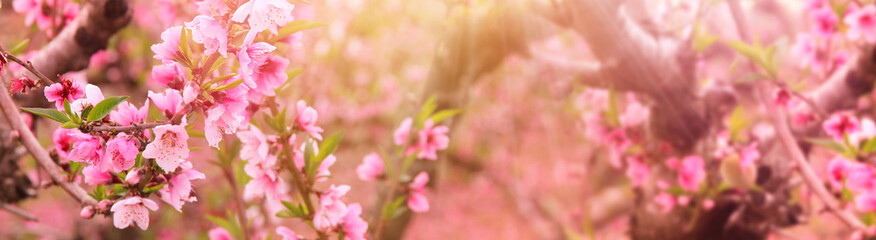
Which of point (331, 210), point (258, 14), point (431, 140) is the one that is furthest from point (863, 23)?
point (258, 14)

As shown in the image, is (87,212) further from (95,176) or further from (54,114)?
(54,114)

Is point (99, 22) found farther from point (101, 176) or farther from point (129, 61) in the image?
point (129, 61)

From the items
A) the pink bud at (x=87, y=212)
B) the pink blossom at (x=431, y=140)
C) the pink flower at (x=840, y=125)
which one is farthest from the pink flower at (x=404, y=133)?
the pink flower at (x=840, y=125)

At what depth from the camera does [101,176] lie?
920 millimetres

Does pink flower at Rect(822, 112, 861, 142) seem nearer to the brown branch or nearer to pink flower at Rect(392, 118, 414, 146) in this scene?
pink flower at Rect(392, 118, 414, 146)

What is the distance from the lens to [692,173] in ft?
6.14

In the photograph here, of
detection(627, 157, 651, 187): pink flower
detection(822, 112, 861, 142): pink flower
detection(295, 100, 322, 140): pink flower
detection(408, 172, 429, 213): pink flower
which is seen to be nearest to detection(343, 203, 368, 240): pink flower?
detection(295, 100, 322, 140): pink flower

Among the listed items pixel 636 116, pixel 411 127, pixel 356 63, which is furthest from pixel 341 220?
pixel 356 63

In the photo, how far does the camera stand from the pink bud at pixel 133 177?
81cm

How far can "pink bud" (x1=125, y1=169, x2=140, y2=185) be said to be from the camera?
0.81m

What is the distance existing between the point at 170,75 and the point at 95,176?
0.30 metres

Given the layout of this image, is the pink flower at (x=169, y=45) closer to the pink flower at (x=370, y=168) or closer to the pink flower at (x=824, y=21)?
the pink flower at (x=370, y=168)

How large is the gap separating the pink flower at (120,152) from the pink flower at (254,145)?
0.22m

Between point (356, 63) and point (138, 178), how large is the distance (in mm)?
4713
